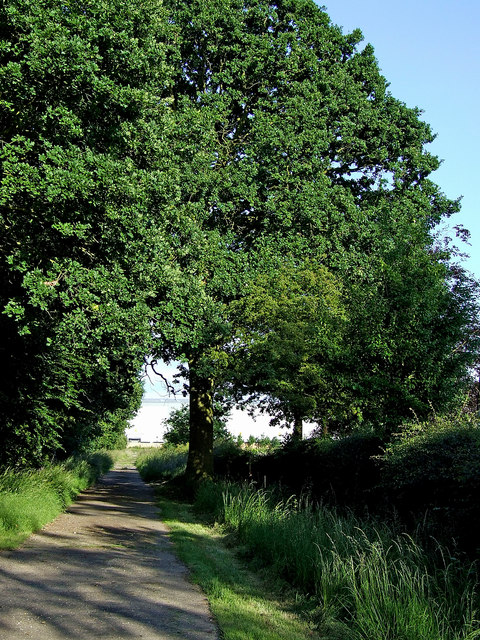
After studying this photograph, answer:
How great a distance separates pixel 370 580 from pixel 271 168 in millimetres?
14393

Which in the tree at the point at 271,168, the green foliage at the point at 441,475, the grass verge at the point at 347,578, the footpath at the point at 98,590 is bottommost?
the footpath at the point at 98,590

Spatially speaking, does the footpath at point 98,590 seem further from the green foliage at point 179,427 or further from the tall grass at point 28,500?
the green foliage at point 179,427

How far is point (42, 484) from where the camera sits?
1527 centimetres

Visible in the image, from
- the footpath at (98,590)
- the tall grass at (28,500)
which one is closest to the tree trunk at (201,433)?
the tall grass at (28,500)

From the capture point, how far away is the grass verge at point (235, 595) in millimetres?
6262

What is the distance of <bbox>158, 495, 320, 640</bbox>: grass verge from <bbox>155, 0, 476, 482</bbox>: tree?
5386mm

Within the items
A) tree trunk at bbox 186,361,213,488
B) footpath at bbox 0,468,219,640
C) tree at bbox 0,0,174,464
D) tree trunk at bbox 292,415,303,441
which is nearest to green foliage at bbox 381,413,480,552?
footpath at bbox 0,468,219,640

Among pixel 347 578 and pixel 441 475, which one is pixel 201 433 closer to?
pixel 441 475

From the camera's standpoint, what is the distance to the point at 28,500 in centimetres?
1269

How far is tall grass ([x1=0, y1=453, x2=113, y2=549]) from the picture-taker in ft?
35.2

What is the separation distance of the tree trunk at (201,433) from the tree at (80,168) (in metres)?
7.38

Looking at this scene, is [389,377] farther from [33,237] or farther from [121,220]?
[33,237]

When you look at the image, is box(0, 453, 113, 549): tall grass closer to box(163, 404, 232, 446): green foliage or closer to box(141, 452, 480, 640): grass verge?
box(141, 452, 480, 640): grass verge

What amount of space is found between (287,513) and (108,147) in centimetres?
793
